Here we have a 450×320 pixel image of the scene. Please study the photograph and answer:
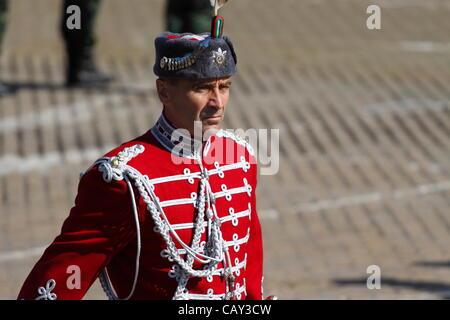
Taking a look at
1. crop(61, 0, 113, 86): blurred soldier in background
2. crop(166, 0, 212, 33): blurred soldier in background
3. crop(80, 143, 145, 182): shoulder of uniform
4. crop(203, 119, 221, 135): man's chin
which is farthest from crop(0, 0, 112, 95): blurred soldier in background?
crop(203, 119, 221, 135): man's chin

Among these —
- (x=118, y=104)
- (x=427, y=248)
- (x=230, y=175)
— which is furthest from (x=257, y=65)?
(x=230, y=175)

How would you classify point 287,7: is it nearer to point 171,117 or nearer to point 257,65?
point 257,65

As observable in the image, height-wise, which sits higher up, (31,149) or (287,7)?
(287,7)

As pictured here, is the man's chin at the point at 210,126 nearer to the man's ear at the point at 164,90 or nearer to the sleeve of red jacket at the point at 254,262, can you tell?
the man's ear at the point at 164,90

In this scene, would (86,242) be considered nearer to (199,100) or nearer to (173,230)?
(173,230)

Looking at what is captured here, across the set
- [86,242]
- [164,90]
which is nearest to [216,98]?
[164,90]

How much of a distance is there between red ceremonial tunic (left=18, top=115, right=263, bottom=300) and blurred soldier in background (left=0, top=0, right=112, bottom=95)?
7080 mm

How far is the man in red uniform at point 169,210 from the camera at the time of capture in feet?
11.3

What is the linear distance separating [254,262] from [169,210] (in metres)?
0.51

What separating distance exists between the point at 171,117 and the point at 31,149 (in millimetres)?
6100

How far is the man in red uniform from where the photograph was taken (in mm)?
3432

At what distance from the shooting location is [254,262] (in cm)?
392
